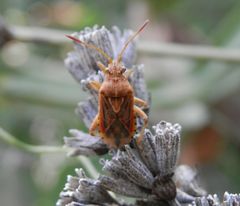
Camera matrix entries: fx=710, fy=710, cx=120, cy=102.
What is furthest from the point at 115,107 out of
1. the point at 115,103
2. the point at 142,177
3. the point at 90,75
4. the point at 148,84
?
the point at 148,84

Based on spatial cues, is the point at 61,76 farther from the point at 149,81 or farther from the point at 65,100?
the point at 149,81

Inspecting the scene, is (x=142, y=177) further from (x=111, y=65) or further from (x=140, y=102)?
(x=111, y=65)

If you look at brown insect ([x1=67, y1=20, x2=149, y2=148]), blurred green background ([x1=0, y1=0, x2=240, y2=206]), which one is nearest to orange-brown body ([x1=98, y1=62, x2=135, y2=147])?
brown insect ([x1=67, y1=20, x2=149, y2=148])

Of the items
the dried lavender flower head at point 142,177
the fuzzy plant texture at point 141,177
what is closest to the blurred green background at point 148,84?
the fuzzy plant texture at point 141,177

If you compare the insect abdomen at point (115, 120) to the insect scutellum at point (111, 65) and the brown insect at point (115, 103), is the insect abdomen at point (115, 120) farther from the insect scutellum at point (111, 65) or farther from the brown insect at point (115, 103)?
the insect scutellum at point (111, 65)

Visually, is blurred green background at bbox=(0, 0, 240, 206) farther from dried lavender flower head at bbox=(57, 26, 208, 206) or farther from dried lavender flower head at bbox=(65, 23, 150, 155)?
dried lavender flower head at bbox=(57, 26, 208, 206)
